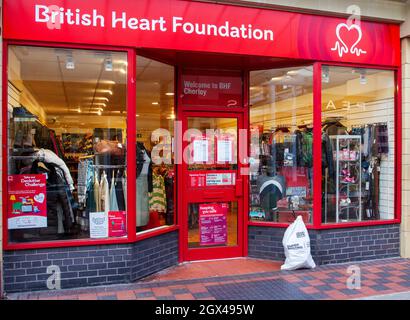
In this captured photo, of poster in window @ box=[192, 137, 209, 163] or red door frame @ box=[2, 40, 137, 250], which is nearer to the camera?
red door frame @ box=[2, 40, 137, 250]

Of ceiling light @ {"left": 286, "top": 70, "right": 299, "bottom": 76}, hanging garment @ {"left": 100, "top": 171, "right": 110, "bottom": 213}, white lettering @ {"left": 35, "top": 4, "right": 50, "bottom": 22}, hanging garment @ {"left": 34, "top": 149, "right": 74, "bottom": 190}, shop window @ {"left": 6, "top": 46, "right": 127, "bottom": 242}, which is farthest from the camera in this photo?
ceiling light @ {"left": 286, "top": 70, "right": 299, "bottom": 76}

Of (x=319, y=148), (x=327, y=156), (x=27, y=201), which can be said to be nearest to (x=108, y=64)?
(x=27, y=201)

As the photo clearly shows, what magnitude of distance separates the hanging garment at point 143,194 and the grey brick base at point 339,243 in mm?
1688

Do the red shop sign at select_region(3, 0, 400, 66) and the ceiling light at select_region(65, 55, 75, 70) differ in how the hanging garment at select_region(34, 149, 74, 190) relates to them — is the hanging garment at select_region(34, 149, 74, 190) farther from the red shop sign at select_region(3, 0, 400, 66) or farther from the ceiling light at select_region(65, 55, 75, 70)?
the red shop sign at select_region(3, 0, 400, 66)

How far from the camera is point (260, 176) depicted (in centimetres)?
670

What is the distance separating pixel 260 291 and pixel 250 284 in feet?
0.92

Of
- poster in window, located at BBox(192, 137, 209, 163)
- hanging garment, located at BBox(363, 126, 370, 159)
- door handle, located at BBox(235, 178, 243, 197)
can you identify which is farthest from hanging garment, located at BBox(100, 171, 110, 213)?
hanging garment, located at BBox(363, 126, 370, 159)

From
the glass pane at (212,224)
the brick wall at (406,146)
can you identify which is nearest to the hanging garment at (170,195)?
the glass pane at (212,224)

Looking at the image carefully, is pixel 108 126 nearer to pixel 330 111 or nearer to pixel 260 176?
pixel 260 176

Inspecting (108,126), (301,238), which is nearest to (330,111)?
(301,238)

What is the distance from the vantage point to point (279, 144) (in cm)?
672

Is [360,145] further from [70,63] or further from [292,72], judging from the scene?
→ [70,63]

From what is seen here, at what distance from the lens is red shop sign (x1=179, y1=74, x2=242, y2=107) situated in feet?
20.9

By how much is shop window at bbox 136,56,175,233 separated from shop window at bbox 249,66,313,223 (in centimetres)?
128
